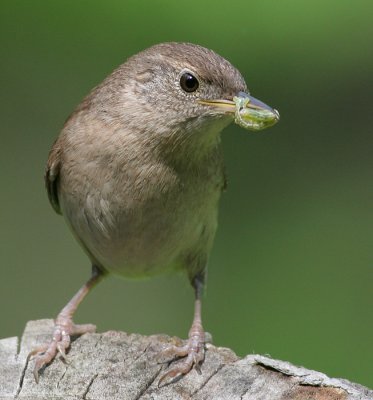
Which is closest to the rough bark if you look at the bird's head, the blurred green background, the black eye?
the bird's head

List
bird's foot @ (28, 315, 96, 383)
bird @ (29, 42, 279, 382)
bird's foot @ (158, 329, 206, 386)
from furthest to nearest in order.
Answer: bird @ (29, 42, 279, 382) < bird's foot @ (28, 315, 96, 383) < bird's foot @ (158, 329, 206, 386)

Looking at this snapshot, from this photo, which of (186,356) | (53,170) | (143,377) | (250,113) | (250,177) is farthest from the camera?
(250,177)

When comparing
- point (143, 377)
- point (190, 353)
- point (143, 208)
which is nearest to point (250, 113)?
point (143, 208)

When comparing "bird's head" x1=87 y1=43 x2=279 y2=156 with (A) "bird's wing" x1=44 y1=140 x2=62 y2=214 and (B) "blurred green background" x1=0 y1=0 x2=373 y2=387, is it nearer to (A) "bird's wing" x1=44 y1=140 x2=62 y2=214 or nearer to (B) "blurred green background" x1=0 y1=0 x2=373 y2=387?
(A) "bird's wing" x1=44 y1=140 x2=62 y2=214

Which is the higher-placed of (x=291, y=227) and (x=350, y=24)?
(x=350, y=24)

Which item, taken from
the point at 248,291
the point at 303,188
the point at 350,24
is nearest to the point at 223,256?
the point at 248,291

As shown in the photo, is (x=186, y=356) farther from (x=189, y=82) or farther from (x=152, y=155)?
(x=189, y=82)

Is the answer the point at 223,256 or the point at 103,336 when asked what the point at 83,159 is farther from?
the point at 223,256
